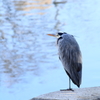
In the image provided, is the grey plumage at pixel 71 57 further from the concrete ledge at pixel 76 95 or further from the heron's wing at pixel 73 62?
the concrete ledge at pixel 76 95

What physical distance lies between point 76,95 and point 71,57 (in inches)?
23.5

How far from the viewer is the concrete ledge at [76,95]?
392cm

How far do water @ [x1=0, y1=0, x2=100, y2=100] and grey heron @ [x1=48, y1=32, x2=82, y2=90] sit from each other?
A: 4.21 ft

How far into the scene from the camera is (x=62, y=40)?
183 inches

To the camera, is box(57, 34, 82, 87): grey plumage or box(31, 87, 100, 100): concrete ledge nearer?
box(31, 87, 100, 100): concrete ledge

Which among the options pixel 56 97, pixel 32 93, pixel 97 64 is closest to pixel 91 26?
pixel 97 64

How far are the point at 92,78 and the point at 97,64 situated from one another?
713 mm

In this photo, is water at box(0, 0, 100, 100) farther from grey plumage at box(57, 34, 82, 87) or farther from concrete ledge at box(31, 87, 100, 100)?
concrete ledge at box(31, 87, 100, 100)

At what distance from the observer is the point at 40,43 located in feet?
28.1

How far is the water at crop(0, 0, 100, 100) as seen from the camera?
20.2ft

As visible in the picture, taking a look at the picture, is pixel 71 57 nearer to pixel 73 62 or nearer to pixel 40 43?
pixel 73 62

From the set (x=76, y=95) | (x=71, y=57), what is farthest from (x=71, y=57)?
(x=76, y=95)

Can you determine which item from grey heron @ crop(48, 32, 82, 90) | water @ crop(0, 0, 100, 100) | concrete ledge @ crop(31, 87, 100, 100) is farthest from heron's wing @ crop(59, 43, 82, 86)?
water @ crop(0, 0, 100, 100)

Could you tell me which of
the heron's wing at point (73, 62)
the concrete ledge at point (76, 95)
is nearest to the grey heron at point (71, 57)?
the heron's wing at point (73, 62)
